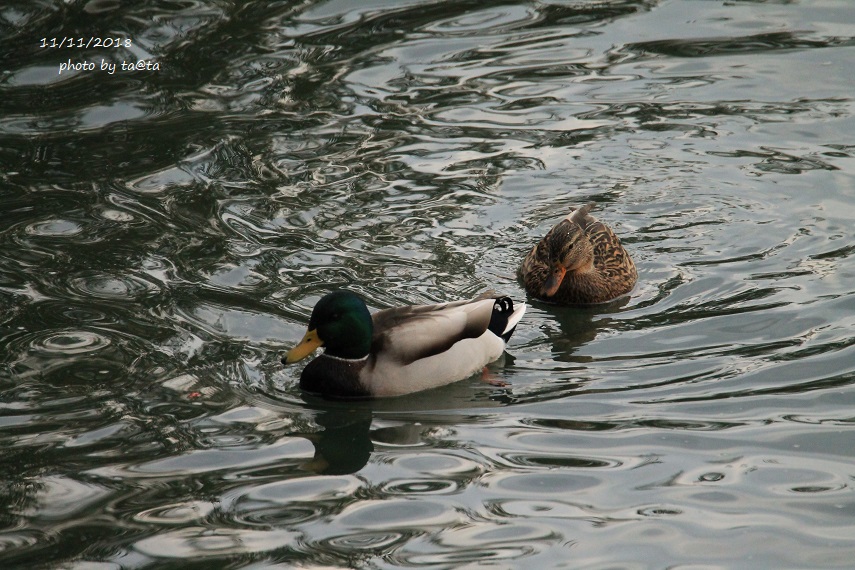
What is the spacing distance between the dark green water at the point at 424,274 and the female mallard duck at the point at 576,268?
18 cm

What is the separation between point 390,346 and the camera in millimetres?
8320

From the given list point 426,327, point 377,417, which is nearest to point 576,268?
point 426,327

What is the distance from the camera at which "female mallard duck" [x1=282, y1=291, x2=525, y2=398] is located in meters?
8.17

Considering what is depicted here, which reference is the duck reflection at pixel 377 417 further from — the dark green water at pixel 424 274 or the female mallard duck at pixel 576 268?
the female mallard duck at pixel 576 268

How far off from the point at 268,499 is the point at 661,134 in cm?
688

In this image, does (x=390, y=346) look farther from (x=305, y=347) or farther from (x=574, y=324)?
(x=574, y=324)

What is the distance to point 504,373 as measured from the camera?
8.59 meters

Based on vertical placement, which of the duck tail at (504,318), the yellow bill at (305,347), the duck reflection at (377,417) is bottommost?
the duck reflection at (377,417)

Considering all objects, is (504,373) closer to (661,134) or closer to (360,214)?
(360,214)

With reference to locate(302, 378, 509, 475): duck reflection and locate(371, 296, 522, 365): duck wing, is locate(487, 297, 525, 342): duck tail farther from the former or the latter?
locate(302, 378, 509, 475): duck reflection

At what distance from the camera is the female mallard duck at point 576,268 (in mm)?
9852

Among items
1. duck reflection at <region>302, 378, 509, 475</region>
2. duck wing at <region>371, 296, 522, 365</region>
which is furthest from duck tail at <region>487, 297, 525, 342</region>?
duck reflection at <region>302, 378, 509, 475</region>

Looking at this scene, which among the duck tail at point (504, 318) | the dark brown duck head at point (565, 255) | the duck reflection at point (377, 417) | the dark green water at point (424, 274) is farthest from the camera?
the dark brown duck head at point (565, 255)

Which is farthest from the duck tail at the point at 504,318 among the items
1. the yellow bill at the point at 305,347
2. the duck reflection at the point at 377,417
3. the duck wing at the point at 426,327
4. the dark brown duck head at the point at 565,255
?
the yellow bill at the point at 305,347
